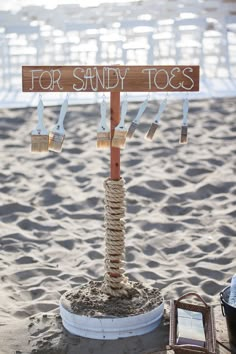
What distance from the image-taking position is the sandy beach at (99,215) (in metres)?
4.92

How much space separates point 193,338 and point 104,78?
1370mm

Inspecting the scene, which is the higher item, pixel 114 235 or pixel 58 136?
→ pixel 58 136

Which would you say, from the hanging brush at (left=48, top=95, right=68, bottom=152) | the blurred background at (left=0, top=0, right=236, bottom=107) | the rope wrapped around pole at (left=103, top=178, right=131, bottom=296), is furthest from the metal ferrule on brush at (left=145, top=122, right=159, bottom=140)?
the blurred background at (left=0, top=0, right=236, bottom=107)

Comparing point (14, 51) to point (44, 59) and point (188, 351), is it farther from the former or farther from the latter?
point (188, 351)

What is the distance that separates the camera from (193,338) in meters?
3.93

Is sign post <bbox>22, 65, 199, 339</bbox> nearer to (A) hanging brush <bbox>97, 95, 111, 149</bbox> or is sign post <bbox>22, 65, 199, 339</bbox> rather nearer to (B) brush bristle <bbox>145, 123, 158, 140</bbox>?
(A) hanging brush <bbox>97, 95, 111, 149</bbox>

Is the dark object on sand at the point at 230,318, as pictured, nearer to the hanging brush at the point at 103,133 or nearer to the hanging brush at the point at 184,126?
the hanging brush at the point at 184,126

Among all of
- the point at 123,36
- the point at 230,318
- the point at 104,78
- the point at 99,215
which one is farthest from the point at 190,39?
the point at 230,318

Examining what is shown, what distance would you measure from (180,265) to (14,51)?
18.4ft

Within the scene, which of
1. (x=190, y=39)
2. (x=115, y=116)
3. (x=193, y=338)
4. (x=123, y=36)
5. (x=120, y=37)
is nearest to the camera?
(x=193, y=338)

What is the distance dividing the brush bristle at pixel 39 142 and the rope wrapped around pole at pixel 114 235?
42 centimetres

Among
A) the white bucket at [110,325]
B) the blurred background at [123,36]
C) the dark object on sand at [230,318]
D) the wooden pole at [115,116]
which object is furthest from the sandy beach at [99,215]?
the blurred background at [123,36]

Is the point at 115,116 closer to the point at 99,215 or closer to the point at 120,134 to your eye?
the point at 120,134

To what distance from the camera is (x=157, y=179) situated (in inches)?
282
